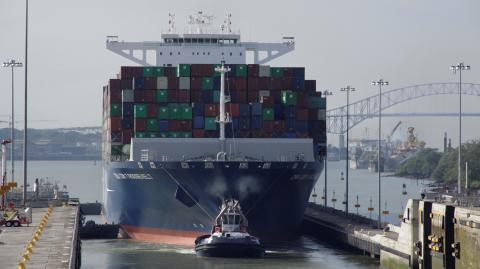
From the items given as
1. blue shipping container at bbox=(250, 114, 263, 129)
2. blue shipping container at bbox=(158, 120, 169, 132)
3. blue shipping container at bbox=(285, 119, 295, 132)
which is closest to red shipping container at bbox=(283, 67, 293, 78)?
blue shipping container at bbox=(285, 119, 295, 132)

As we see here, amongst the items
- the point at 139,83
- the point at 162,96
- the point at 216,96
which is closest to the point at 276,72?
the point at 216,96

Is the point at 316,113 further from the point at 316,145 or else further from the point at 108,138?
the point at 108,138

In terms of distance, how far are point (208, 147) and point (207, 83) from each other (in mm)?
5506

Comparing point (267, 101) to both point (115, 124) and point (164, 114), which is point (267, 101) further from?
point (115, 124)

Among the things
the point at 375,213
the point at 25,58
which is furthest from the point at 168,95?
the point at 375,213

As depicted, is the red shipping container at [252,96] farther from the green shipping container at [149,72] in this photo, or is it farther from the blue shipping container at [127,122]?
the blue shipping container at [127,122]

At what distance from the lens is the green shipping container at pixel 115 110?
86106mm

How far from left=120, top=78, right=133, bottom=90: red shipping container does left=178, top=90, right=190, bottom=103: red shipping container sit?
14.5 ft

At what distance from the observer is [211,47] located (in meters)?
96.6

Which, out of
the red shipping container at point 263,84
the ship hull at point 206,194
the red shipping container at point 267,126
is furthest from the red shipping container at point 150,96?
the red shipping container at point 267,126

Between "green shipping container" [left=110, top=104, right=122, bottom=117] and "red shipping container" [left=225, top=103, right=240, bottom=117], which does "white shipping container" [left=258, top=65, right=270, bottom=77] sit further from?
"green shipping container" [left=110, top=104, right=122, bottom=117]

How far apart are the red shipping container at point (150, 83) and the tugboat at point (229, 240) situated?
14373 mm

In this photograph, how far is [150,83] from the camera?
84812 mm

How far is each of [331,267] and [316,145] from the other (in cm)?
1811
